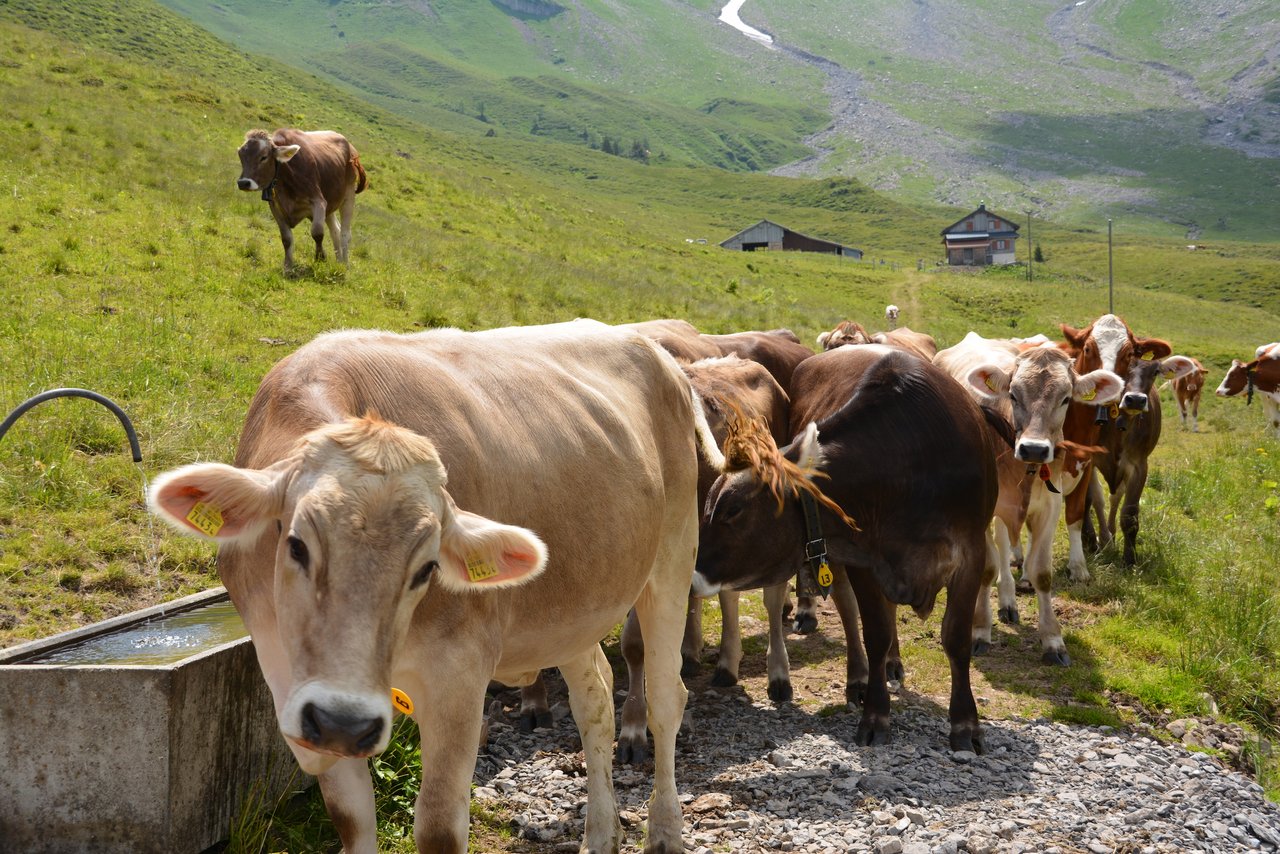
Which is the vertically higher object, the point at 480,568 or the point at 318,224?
the point at 318,224

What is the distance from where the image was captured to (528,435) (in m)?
4.37

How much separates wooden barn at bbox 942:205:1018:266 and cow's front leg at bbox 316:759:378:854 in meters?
119

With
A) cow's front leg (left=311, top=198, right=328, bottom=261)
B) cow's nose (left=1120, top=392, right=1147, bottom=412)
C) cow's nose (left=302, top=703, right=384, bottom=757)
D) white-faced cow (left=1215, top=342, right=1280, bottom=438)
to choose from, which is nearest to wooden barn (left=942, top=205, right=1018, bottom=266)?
white-faced cow (left=1215, top=342, right=1280, bottom=438)

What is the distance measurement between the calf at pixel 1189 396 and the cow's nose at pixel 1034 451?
54.9 ft

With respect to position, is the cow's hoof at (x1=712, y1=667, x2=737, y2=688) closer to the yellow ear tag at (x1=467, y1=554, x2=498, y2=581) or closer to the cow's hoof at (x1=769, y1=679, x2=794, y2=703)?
the cow's hoof at (x1=769, y1=679, x2=794, y2=703)

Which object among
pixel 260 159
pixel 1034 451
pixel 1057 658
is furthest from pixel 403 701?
pixel 260 159

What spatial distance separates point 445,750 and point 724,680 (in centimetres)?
463

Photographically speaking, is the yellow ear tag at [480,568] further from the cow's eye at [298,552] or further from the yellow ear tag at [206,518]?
the yellow ear tag at [206,518]

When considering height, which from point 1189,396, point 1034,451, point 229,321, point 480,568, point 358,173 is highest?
point 358,173

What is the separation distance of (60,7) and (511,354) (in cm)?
6210

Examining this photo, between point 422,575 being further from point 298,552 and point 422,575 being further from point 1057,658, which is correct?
point 1057,658

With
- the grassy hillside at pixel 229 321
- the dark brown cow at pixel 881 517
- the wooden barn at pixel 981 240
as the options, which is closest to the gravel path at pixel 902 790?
the dark brown cow at pixel 881 517

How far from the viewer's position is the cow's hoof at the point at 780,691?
781 cm

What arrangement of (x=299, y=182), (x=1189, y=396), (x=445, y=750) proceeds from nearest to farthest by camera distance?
(x=445, y=750)
(x=299, y=182)
(x=1189, y=396)
